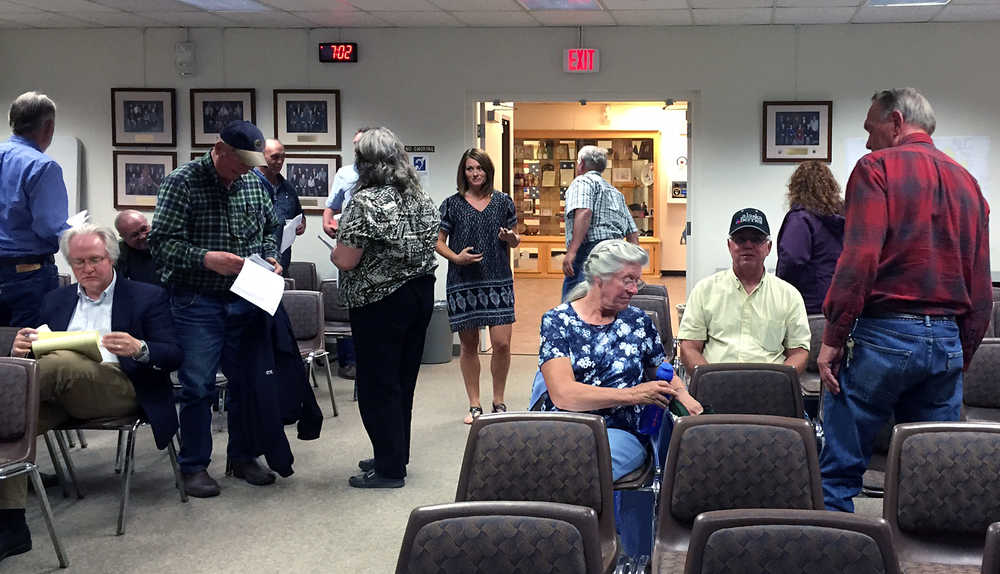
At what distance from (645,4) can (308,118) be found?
303 centimetres

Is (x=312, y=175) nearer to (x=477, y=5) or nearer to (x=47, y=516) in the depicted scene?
(x=477, y=5)

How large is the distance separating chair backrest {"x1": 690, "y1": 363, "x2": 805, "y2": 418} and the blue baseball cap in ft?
6.98

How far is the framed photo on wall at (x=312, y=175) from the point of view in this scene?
887cm

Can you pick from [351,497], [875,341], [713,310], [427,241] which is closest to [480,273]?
[427,241]

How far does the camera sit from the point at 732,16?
313 inches

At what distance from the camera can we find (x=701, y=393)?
370 centimetres

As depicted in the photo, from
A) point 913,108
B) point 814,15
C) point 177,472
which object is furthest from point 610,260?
point 814,15

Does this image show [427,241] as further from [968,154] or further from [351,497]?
[968,154]

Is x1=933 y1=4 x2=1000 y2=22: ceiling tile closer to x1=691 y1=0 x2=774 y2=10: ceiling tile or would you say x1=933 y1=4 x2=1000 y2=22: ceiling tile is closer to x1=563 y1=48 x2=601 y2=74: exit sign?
x1=691 y1=0 x2=774 y2=10: ceiling tile

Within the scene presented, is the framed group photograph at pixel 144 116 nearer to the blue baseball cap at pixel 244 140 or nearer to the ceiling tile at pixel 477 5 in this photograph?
the ceiling tile at pixel 477 5

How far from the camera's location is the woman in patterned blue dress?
6027 millimetres

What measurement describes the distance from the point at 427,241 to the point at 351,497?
1222 mm

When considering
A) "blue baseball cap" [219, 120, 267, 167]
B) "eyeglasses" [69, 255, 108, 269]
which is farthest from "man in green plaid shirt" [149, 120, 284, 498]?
"eyeglasses" [69, 255, 108, 269]

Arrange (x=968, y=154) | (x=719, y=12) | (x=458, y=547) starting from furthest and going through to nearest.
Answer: (x=968, y=154) < (x=719, y=12) < (x=458, y=547)
